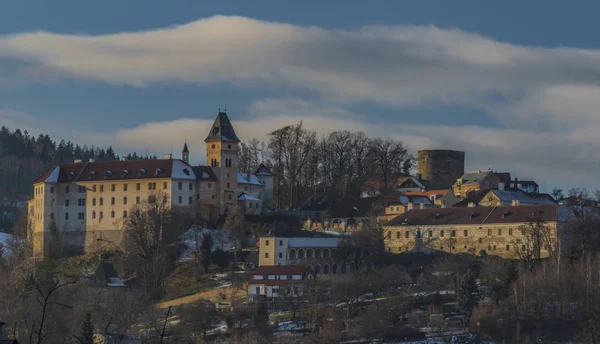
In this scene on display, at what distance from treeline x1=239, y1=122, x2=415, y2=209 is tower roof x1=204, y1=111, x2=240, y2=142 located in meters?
7.88

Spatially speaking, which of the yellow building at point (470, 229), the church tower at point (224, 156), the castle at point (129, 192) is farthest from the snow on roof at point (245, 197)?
the yellow building at point (470, 229)

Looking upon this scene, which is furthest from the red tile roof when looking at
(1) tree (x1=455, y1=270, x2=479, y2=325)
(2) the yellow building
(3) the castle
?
(1) tree (x1=455, y1=270, x2=479, y2=325)

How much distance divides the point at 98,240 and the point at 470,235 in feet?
90.5

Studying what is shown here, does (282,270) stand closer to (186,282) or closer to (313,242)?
(313,242)

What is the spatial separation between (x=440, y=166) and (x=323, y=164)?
14553mm

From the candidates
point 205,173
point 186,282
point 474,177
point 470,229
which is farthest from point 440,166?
point 186,282

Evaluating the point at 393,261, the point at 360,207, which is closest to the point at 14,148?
the point at 360,207

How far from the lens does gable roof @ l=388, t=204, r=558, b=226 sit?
8431 centimetres

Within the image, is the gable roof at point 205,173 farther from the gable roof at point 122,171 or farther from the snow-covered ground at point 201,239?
the snow-covered ground at point 201,239

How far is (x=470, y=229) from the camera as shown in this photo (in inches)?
3403

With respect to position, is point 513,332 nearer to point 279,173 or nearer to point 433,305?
Answer: point 433,305

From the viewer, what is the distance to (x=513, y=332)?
70375mm

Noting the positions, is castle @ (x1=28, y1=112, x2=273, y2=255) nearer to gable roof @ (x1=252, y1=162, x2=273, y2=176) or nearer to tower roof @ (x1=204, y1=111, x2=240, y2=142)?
tower roof @ (x1=204, y1=111, x2=240, y2=142)

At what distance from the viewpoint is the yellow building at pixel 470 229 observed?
83125 millimetres
